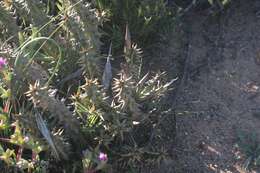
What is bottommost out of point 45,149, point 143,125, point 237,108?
point 237,108

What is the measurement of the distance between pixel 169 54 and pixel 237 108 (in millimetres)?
471

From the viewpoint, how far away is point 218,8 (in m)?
2.72

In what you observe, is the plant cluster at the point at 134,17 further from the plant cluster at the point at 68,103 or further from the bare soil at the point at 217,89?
the plant cluster at the point at 68,103

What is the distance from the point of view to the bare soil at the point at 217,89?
2138 millimetres

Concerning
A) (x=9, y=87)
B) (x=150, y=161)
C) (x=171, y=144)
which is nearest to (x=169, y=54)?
(x=171, y=144)

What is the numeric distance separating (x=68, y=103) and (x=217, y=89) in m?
0.71

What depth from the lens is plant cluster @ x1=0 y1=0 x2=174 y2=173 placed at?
1785 millimetres

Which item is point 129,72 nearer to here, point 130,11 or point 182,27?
point 130,11

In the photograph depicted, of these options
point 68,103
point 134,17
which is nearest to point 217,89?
point 134,17

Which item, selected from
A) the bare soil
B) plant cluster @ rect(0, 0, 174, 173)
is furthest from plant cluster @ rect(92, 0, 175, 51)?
plant cluster @ rect(0, 0, 174, 173)

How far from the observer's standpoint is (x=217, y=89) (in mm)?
2391

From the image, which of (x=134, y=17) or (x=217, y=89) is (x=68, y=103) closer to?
(x=134, y=17)

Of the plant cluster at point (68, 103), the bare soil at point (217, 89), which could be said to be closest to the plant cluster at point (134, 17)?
the bare soil at point (217, 89)

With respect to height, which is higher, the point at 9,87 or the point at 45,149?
the point at 9,87
